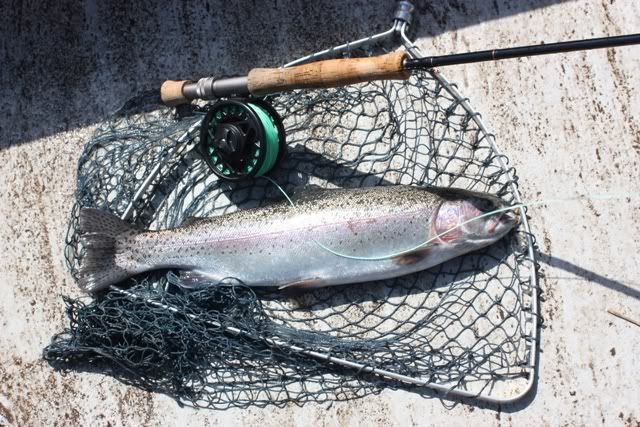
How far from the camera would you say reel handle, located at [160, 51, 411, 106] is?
2.60m

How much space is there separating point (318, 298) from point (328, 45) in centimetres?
110

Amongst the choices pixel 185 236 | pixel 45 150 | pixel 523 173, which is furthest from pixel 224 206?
pixel 523 173

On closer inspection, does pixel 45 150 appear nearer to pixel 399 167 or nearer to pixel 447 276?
pixel 399 167

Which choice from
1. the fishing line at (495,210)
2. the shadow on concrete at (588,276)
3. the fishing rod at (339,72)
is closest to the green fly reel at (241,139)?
the fishing rod at (339,72)

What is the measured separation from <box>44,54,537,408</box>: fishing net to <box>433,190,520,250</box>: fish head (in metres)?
0.13

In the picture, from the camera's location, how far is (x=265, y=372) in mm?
3062

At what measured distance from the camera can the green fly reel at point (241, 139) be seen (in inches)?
113

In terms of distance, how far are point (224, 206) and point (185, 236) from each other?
0.90ft

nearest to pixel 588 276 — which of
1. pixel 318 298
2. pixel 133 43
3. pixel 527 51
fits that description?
pixel 527 51

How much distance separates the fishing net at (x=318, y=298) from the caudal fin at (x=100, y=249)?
2.9 inches

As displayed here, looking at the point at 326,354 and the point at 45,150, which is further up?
the point at 45,150

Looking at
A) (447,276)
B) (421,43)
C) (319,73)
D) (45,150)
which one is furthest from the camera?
(45,150)

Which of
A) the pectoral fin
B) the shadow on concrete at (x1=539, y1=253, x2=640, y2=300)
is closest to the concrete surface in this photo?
the shadow on concrete at (x1=539, y1=253, x2=640, y2=300)

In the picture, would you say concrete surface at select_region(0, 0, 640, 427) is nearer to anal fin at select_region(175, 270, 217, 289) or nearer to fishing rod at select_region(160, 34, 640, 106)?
fishing rod at select_region(160, 34, 640, 106)
